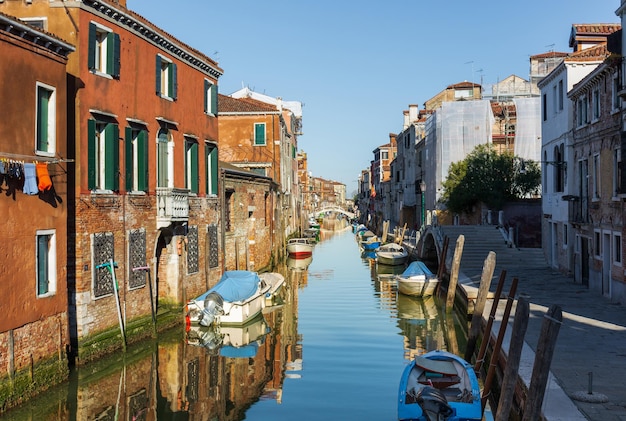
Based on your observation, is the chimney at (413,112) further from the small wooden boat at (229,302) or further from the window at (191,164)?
the small wooden boat at (229,302)

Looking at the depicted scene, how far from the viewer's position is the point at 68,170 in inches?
507

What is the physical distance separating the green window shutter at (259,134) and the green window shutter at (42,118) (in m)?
23.9

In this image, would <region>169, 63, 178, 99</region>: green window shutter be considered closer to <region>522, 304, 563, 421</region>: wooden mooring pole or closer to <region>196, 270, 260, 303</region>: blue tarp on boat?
<region>196, 270, 260, 303</region>: blue tarp on boat

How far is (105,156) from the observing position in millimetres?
14258

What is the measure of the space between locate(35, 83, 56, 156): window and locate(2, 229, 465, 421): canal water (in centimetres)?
415

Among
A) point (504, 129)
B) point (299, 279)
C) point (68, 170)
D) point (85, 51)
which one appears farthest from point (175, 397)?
point (504, 129)

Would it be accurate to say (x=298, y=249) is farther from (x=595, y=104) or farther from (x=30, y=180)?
(x=30, y=180)

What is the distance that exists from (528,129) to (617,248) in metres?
21.1

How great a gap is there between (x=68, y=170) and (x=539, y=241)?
81.5 feet

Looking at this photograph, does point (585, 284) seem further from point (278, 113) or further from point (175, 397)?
point (278, 113)

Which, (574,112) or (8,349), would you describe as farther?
(574,112)

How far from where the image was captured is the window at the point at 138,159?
50.8 ft

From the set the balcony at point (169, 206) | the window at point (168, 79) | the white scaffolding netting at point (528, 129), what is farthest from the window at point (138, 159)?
the white scaffolding netting at point (528, 129)

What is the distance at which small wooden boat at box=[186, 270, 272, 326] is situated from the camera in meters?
16.8
